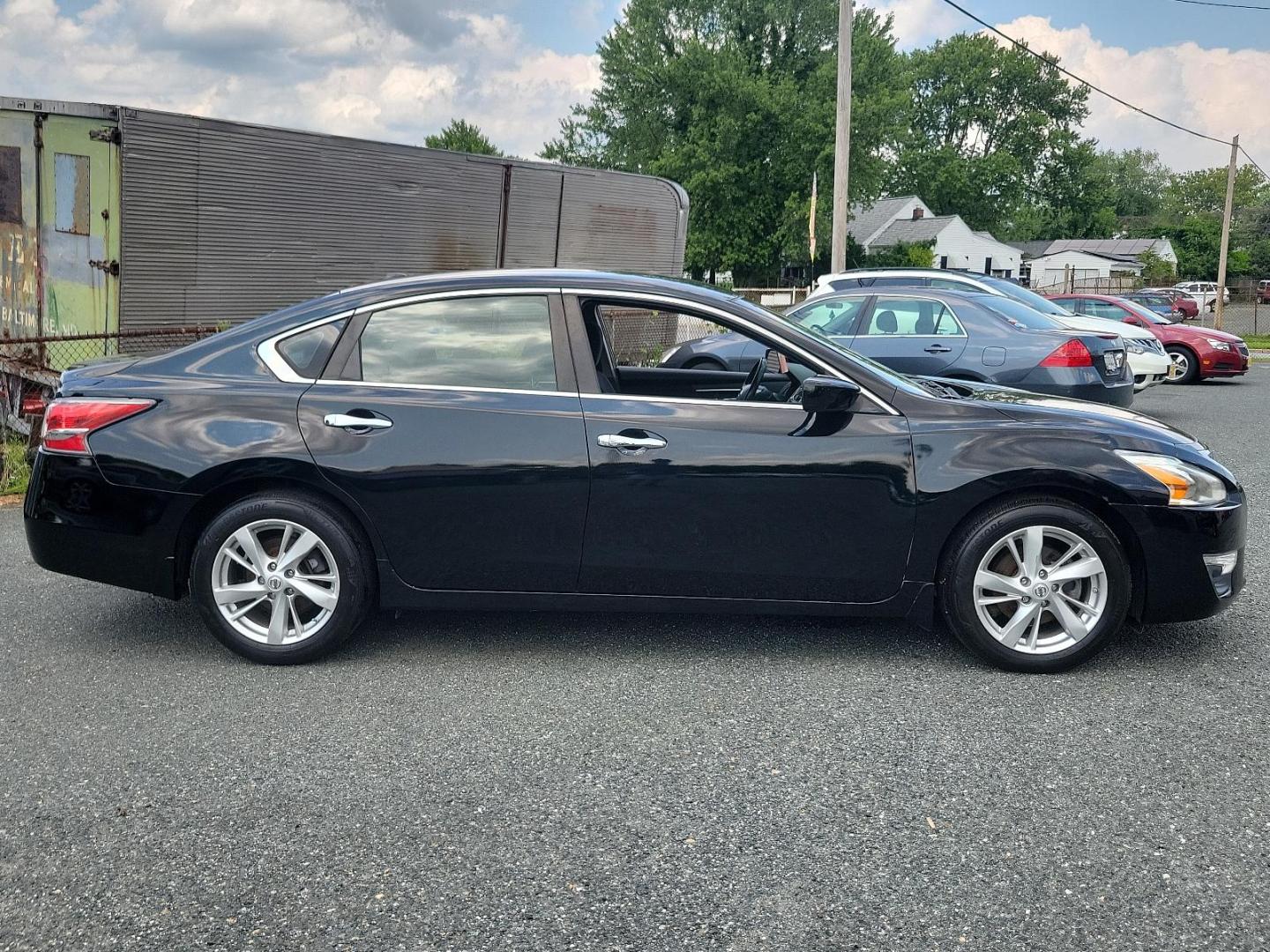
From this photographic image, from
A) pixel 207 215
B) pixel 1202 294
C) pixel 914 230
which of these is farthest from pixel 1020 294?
pixel 914 230

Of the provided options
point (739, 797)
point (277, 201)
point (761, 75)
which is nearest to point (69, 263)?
point (277, 201)

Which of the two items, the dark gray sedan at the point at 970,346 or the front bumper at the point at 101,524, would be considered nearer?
the front bumper at the point at 101,524

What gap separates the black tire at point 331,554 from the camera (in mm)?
4488

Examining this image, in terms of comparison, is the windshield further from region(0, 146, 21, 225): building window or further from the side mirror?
region(0, 146, 21, 225): building window

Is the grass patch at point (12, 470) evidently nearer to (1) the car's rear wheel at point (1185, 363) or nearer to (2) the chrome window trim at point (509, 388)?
(2) the chrome window trim at point (509, 388)

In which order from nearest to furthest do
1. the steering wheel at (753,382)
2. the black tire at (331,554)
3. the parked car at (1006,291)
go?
the black tire at (331,554)
the steering wheel at (753,382)
the parked car at (1006,291)

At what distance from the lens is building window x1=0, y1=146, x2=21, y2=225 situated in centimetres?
1085

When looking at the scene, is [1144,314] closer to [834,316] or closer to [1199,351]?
[1199,351]

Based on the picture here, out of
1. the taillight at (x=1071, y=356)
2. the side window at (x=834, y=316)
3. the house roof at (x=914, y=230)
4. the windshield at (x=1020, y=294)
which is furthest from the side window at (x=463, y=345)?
the house roof at (x=914, y=230)

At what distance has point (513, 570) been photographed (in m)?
4.52

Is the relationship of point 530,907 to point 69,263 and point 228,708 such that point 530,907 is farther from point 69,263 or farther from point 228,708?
point 69,263

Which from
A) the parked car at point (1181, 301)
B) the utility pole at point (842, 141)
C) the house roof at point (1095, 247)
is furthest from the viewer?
the house roof at point (1095, 247)

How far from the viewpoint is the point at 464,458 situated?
4.45 m

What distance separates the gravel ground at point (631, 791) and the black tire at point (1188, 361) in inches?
600
